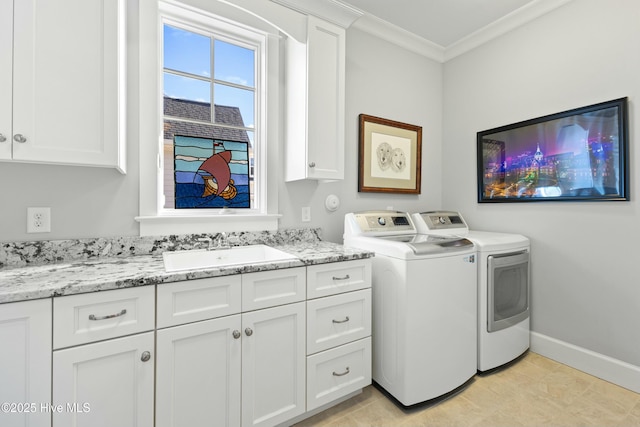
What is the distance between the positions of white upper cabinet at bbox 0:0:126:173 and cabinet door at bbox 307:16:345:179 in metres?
1.07

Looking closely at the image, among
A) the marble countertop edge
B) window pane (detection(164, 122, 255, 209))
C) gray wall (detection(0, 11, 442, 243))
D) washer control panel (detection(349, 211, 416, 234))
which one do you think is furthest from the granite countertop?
washer control panel (detection(349, 211, 416, 234))

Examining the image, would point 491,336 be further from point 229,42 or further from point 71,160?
point 229,42

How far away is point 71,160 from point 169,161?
0.62m

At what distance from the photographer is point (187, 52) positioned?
1.92 m

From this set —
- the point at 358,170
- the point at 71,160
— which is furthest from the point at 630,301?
the point at 71,160

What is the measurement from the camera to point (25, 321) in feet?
3.18

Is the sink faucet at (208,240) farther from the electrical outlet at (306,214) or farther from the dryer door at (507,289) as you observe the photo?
the dryer door at (507,289)

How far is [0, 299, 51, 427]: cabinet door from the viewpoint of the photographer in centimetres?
95

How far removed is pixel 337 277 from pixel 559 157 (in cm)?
196

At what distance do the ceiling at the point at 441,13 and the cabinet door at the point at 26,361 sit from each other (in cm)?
260

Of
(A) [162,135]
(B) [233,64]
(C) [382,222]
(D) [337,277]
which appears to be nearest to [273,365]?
(D) [337,277]

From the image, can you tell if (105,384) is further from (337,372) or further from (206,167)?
(206,167)

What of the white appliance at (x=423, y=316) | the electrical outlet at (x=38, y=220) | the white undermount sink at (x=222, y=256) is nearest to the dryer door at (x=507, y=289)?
the white appliance at (x=423, y=316)

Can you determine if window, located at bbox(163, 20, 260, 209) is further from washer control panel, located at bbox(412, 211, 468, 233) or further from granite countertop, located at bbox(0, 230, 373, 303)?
washer control panel, located at bbox(412, 211, 468, 233)
